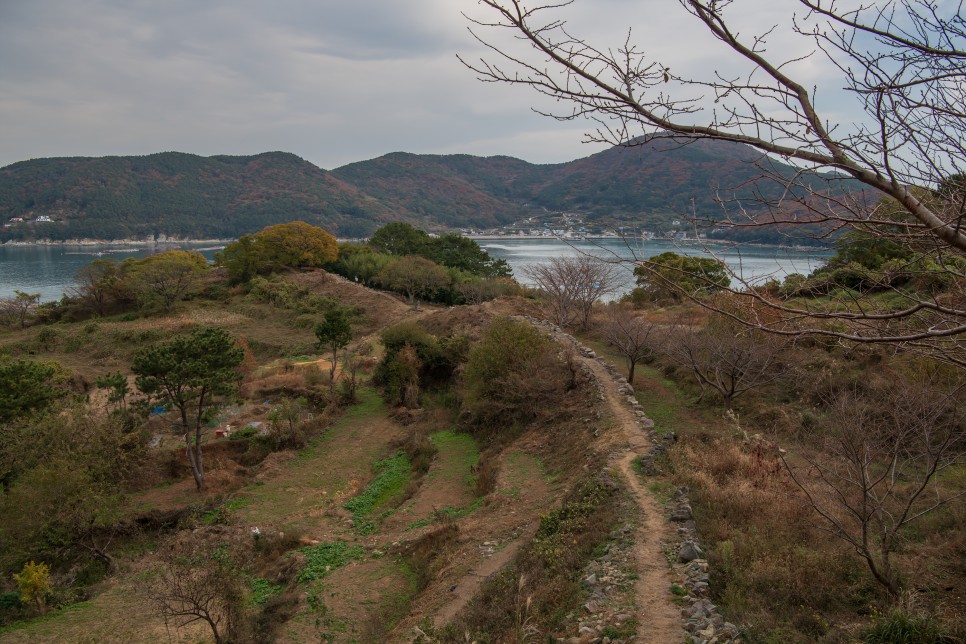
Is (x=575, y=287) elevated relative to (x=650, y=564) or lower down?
elevated

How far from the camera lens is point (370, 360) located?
24.5 m

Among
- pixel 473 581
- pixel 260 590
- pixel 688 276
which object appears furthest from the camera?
pixel 260 590

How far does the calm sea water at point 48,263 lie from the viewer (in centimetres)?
5886

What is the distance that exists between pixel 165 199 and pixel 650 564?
155104 mm

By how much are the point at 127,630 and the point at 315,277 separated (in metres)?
35.6

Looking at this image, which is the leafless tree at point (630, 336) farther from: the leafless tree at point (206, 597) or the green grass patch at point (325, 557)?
the leafless tree at point (206, 597)

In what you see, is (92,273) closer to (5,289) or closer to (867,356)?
(5,289)

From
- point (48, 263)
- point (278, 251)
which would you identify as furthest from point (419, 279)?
point (48, 263)

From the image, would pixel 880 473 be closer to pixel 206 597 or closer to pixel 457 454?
pixel 457 454

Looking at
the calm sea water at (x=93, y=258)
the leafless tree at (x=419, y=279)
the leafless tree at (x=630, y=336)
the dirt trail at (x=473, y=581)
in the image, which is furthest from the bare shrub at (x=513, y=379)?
the leafless tree at (x=419, y=279)

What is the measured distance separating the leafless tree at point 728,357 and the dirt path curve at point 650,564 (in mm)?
3465

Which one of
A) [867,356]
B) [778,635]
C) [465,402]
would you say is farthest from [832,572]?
[465,402]

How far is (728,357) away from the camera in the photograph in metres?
13.7

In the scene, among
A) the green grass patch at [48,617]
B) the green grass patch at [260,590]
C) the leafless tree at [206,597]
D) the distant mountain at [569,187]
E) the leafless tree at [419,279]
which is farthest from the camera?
the leafless tree at [419,279]
